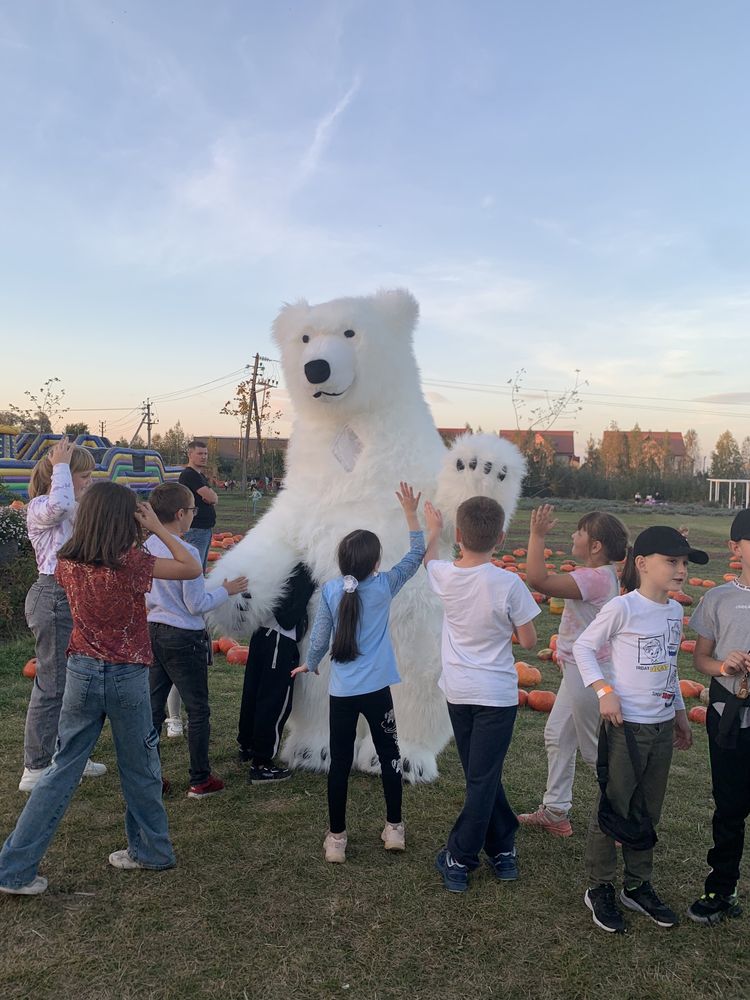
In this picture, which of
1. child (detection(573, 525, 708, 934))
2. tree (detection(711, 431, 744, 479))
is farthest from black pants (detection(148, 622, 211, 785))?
tree (detection(711, 431, 744, 479))

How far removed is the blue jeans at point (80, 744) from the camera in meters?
2.82

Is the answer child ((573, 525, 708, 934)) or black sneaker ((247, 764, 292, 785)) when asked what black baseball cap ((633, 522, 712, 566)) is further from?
black sneaker ((247, 764, 292, 785))

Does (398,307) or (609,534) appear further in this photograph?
(398,307)

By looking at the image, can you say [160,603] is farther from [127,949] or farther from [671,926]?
[671,926]

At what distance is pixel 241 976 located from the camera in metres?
2.43

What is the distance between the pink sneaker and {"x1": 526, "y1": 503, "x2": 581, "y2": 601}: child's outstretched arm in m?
1.13

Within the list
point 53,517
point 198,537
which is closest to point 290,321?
point 53,517

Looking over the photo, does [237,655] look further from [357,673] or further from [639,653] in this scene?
[639,653]

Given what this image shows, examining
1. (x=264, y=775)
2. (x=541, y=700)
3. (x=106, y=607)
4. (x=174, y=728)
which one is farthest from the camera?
(x=541, y=700)

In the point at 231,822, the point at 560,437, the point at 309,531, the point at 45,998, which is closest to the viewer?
the point at 45,998

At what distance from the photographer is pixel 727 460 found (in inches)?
2228

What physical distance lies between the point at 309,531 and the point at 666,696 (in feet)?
7.13

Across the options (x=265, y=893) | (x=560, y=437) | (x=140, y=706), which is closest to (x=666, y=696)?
(x=265, y=893)

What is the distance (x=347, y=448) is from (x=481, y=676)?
187 centimetres
